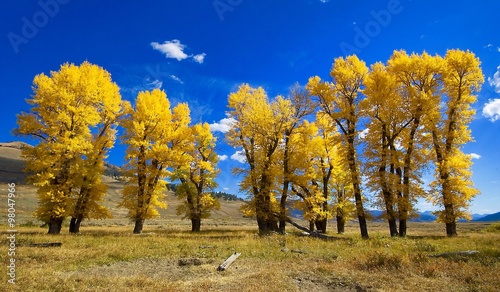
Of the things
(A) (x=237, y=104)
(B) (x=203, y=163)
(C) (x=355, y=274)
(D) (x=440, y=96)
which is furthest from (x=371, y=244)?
(B) (x=203, y=163)

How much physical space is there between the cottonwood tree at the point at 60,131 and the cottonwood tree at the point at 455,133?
26632 mm

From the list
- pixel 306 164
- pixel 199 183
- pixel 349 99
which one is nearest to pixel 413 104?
pixel 349 99

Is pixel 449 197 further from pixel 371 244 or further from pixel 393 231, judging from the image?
pixel 371 244

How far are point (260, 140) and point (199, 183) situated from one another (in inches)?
504

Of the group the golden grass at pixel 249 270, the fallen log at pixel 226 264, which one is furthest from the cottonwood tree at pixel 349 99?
Result: the fallen log at pixel 226 264

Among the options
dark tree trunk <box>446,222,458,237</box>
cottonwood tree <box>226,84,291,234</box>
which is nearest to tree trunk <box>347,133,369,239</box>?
cottonwood tree <box>226,84,291,234</box>

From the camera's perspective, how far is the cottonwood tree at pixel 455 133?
79.3ft

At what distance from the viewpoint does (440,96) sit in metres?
23.3

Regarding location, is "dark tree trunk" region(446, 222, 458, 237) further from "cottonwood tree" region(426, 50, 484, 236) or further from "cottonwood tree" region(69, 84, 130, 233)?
"cottonwood tree" region(69, 84, 130, 233)

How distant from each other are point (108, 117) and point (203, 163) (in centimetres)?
1038

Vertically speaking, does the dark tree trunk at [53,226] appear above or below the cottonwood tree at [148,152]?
below

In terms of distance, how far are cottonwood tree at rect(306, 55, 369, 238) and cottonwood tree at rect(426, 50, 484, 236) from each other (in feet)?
19.1

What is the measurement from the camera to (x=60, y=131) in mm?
24453

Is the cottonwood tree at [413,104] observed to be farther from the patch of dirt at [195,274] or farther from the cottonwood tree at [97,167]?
the cottonwood tree at [97,167]
